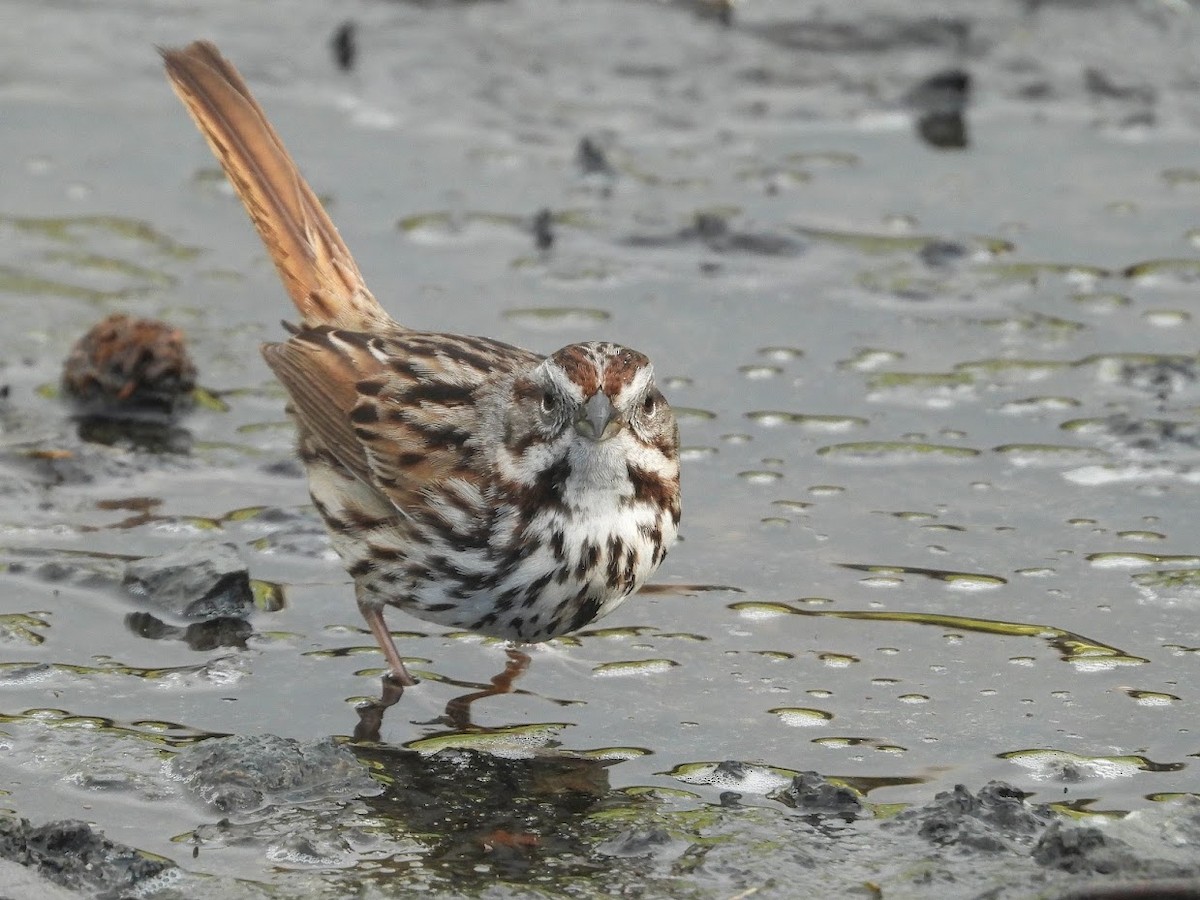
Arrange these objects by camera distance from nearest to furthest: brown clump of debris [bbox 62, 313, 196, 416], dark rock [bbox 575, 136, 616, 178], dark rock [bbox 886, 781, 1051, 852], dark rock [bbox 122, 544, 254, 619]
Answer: dark rock [bbox 886, 781, 1051, 852] < dark rock [bbox 122, 544, 254, 619] < brown clump of debris [bbox 62, 313, 196, 416] < dark rock [bbox 575, 136, 616, 178]

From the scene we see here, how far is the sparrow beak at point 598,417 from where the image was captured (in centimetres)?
518

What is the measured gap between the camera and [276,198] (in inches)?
270

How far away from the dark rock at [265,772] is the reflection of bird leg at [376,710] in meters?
0.30

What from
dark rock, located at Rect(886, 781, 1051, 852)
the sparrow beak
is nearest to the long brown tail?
the sparrow beak

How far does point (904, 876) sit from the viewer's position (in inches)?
174

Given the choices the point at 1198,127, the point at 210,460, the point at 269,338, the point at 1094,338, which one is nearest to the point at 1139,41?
the point at 1198,127

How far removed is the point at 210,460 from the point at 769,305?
2.49 meters

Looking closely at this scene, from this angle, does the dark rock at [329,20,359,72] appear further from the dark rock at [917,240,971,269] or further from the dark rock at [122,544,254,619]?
the dark rock at [122,544,254,619]

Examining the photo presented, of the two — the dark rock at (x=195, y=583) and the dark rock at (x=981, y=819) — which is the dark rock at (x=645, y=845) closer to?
the dark rock at (x=981, y=819)

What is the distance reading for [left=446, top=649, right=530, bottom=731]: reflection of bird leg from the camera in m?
5.46

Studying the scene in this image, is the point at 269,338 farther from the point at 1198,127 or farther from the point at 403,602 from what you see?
the point at 1198,127

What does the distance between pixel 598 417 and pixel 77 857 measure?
1.75 m

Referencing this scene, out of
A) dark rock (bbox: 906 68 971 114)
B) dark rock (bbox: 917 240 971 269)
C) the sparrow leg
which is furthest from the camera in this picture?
dark rock (bbox: 906 68 971 114)

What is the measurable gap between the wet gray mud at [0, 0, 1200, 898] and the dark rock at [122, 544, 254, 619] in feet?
0.07
